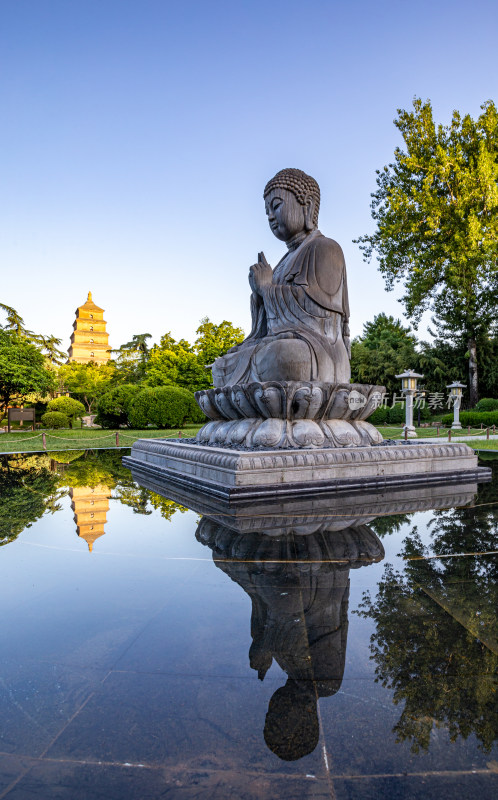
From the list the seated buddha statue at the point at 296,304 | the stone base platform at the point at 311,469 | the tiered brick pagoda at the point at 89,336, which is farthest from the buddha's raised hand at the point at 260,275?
the tiered brick pagoda at the point at 89,336

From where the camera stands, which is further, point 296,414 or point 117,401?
point 117,401

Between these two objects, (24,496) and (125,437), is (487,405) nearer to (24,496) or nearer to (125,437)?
(125,437)

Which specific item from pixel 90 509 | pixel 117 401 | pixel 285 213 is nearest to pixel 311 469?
pixel 90 509

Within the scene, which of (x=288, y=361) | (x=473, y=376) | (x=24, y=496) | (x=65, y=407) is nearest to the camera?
(x=24, y=496)

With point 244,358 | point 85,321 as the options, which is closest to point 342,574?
point 244,358

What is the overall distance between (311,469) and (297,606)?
2.65m

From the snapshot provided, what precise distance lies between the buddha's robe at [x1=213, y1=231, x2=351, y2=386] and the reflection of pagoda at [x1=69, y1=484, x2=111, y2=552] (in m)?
2.20

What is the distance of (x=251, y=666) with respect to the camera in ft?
4.86

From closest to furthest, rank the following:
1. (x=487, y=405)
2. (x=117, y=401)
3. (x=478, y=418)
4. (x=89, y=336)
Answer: (x=117, y=401) < (x=478, y=418) < (x=487, y=405) < (x=89, y=336)

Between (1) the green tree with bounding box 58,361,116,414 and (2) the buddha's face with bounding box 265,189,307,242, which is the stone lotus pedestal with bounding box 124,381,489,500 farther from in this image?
(1) the green tree with bounding box 58,361,116,414

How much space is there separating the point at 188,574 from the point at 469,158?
23406 mm

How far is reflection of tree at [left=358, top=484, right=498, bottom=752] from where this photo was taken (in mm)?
1227

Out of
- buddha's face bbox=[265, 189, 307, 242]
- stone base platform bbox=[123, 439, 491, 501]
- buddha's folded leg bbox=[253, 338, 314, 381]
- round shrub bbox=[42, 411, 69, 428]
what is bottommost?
stone base platform bbox=[123, 439, 491, 501]

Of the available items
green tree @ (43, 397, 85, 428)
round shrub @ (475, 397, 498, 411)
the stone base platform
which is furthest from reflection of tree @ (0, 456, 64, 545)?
round shrub @ (475, 397, 498, 411)
